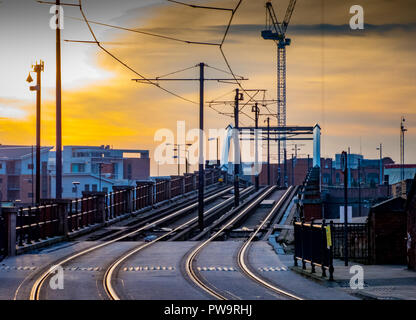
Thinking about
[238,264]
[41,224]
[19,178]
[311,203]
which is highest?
[19,178]

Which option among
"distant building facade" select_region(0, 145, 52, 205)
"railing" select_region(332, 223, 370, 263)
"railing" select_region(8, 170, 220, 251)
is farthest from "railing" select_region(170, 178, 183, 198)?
"distant building facade" select_region(0, 145, 52, 205)

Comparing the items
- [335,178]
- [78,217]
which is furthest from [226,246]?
[335,178]

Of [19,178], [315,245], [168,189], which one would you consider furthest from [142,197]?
[19,178]

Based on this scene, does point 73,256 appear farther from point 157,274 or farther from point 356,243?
point 356,243

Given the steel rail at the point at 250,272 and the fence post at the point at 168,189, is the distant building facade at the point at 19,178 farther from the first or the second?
the steel rail at the point at 250,272

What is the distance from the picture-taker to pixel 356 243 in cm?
2388

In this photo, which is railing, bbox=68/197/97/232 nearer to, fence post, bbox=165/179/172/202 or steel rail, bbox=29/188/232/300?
steel rail, bbox=29/188/232/300

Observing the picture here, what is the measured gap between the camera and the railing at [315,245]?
16.0 m

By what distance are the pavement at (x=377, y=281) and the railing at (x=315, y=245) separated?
0.99ft

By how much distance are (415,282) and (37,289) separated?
28.8 feet

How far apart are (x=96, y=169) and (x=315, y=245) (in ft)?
326

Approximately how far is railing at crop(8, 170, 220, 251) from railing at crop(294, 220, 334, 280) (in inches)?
356

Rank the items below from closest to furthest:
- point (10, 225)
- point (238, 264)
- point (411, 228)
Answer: point (411, 228)
point (238, 264)
point (10, 225)
